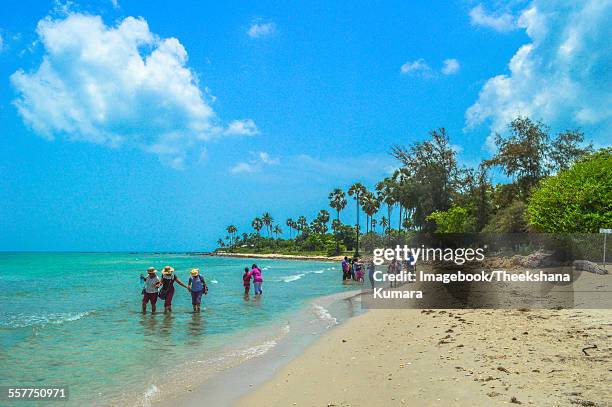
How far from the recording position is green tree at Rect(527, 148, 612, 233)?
95.3 ft

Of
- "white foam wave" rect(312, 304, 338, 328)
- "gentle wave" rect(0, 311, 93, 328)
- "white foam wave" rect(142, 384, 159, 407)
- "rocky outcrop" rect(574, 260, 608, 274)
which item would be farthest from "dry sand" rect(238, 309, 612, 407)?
"gentle wave" rect(0, 311, 93, 328)

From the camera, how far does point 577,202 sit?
30.2 m

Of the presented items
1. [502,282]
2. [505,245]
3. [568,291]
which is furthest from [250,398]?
[505,245]

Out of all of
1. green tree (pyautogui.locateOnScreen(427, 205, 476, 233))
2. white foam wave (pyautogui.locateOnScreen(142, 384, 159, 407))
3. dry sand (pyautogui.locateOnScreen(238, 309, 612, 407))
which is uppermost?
green tree (pyautogui.locateOnScreen(427, 205, 476, 233))

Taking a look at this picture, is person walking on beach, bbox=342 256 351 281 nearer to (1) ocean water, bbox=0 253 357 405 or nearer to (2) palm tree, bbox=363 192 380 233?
(1) ocean water, bbox=0 253 357 405

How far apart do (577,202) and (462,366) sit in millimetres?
27680

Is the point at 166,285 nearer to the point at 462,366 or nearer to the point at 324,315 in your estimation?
the point at 324,315

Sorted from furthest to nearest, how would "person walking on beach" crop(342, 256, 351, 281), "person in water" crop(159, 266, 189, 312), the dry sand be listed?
"person walking on beach" crop(342, 256, 351, 281) → "person in water" crop(159, 266, 189, 312) → the dry sand

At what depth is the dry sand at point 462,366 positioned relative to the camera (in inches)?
242

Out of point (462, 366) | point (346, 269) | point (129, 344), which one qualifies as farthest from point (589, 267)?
point (129, 344)

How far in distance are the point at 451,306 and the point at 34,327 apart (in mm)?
14802

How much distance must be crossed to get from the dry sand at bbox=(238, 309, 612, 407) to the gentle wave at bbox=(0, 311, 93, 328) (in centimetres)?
1144

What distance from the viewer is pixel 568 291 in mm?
17141

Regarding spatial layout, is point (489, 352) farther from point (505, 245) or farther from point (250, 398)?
point (505, 245)
